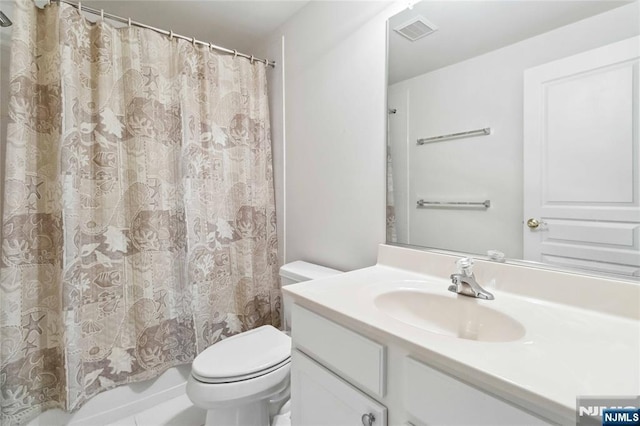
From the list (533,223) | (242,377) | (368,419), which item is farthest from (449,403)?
(242,377)

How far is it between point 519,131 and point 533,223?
30 cm

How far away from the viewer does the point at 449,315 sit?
932 mm

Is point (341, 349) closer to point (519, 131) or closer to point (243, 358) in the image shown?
point (243, 358)

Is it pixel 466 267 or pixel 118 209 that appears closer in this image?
pixel 466 267

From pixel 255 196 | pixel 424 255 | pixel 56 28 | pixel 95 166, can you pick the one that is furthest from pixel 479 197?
pixel 56 28

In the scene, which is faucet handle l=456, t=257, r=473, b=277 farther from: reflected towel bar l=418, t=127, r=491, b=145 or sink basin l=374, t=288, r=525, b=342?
reflected towel bar l=418, t=127, r=491, b=145

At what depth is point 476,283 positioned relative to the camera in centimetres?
92

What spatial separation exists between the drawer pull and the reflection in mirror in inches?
25.8

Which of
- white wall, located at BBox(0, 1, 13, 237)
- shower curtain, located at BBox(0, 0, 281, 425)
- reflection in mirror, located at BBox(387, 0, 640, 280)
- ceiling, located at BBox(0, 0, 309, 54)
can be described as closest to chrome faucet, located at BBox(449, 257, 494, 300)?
reflection in mirror, located at BBox(387, 0, 640, 280)

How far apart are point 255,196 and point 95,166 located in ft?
2.70

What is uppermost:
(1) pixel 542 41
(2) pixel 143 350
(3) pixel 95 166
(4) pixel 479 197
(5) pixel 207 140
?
(1) pixel 542 41

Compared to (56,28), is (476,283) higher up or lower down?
lower down

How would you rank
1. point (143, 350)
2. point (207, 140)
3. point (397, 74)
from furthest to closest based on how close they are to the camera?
point (207, 140) → point (143, 350) → point (397, 74)

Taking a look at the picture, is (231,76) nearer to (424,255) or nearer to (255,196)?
(255,196)
